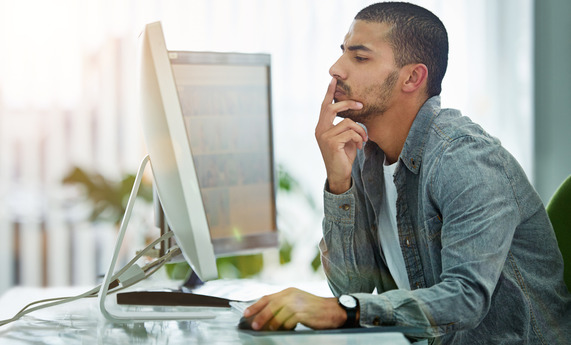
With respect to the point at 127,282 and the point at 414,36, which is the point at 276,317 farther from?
the point at 414,36

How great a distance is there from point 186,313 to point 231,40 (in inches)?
91.8

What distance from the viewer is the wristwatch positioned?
2.79 ft

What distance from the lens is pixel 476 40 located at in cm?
342

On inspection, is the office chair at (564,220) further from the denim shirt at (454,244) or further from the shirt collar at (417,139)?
the shirt collar at (417,139)

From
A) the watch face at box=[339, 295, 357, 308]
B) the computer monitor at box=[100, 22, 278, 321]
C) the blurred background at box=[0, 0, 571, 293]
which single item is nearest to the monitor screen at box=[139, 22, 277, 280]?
the computer monitor at box=[100, 22, 278, 321]

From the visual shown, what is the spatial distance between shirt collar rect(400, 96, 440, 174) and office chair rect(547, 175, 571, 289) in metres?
0.31

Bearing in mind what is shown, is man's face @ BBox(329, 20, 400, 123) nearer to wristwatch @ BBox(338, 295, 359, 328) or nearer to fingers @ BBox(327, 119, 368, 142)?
fingers @ BBox(327, 119, 368, 142)

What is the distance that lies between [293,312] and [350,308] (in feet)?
0.32

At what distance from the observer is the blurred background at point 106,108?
2.96 meters

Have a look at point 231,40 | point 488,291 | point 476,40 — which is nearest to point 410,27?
point 488,291

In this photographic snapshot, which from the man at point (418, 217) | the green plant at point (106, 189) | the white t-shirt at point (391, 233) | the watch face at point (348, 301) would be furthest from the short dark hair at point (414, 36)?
the green plant at point (106, 189)

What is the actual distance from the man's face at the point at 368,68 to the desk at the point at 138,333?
0.59 meters

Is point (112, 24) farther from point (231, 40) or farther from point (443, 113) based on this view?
point (443, 113)

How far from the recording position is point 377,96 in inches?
52.6
